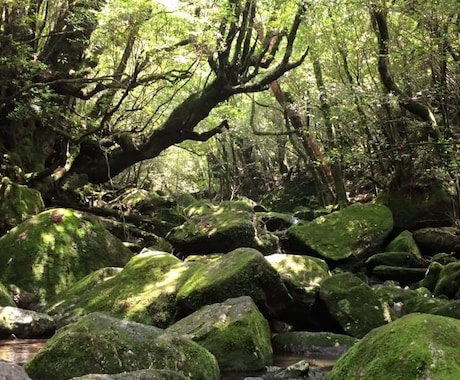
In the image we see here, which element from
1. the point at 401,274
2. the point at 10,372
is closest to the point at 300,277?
the point at 401,274

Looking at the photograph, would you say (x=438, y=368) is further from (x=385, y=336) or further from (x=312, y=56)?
(x=312, y=56)

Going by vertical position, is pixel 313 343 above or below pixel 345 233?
above

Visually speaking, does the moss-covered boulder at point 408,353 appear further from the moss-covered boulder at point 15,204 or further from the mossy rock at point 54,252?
the moss-covered boulder at point 15,204

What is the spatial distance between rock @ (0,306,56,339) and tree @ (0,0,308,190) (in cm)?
624

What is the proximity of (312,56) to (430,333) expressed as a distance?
53.4 ft

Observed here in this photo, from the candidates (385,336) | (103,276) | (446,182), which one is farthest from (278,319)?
(446,182)

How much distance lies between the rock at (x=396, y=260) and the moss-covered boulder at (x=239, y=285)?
5.78m

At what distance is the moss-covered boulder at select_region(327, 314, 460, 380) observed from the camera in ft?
12.8

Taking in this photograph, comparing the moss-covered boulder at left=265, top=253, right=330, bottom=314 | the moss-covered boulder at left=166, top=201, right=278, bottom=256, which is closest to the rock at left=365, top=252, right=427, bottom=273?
the moss-covered boulder at left=166, top=201, right=278, bottom=256

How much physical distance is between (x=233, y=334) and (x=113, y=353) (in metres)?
1.63

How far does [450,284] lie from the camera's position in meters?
9.55

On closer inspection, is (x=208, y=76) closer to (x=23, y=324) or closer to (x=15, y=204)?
(x=15, y=204)

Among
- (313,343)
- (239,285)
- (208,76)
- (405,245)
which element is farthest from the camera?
(208,76)

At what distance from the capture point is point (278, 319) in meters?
Result: 8.41
